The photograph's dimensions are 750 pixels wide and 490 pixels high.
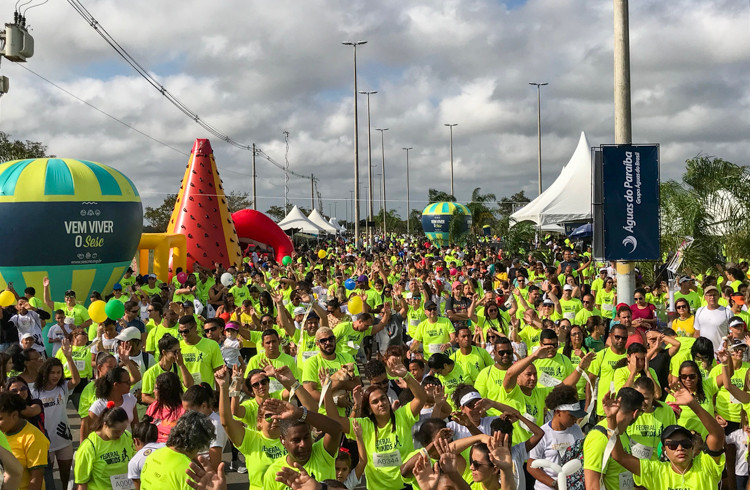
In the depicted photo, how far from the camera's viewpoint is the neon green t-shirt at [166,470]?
4047 mm

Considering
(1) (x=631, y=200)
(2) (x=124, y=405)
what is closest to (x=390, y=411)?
(2) (x=124, y=405)

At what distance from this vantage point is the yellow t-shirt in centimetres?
511

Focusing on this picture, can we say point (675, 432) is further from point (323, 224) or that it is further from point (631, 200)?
point (323, 224)

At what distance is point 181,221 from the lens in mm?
25344

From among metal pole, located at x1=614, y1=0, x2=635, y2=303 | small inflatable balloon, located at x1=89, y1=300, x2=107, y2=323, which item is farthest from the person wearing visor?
small inflatable balloon, located at x1=89, y1=300, x2=107, y2=323

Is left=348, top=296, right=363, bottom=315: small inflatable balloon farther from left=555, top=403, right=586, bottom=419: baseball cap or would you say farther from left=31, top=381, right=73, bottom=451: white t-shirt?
left=555, top=403, right=586, bottom=419: baseball cap

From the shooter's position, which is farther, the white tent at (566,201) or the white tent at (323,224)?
the white tent at (323,224)

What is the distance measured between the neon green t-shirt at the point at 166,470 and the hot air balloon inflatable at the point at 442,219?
4438cm

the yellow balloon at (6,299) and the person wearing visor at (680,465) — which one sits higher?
the yellow balloon at (6,299)

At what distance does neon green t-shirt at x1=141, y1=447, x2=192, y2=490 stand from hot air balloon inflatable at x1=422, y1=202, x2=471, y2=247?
1747 inches

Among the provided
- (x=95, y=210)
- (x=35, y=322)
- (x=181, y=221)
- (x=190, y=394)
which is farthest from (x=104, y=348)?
(x=181, y=221)

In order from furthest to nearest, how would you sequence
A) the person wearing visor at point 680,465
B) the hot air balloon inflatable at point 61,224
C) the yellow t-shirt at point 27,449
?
the hot air balloon inflatable at point 61,224
the yellow t-shirt at point 27,449
the person wearing visor at point 680,465

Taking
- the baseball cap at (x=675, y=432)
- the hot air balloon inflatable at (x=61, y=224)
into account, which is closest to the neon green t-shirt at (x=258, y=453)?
the baseball cap at (x=675, y=432)

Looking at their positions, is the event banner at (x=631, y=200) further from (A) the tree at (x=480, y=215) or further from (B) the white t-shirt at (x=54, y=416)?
(A) the tree at (x=480, y=215)
